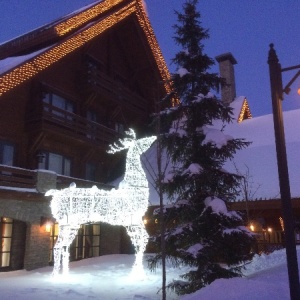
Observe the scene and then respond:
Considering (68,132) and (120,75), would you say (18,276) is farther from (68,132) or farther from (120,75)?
(120,75)

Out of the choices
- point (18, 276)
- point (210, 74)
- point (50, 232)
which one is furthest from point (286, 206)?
point (50, 232)

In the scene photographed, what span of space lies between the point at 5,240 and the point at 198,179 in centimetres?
908

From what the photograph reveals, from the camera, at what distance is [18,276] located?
1305 cm

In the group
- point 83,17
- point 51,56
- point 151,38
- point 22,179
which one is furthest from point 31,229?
point 151,38

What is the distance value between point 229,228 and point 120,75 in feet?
50.6

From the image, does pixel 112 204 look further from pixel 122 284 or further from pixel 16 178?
pixel 16 178

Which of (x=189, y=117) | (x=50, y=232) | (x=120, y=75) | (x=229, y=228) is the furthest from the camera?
(x=120, y=75)

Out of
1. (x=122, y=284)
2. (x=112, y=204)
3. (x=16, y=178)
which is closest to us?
(x=122, y=284)

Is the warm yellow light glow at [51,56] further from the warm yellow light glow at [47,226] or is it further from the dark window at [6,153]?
the warm yellow light glow at [47,226]

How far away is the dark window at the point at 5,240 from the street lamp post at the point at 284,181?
12.0m

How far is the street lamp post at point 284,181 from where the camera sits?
18.3 feet

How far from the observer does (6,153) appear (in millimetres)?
15383

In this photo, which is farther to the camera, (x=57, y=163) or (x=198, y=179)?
(x=57, y=163)

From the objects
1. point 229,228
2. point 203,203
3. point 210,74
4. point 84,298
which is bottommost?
point 84,298
